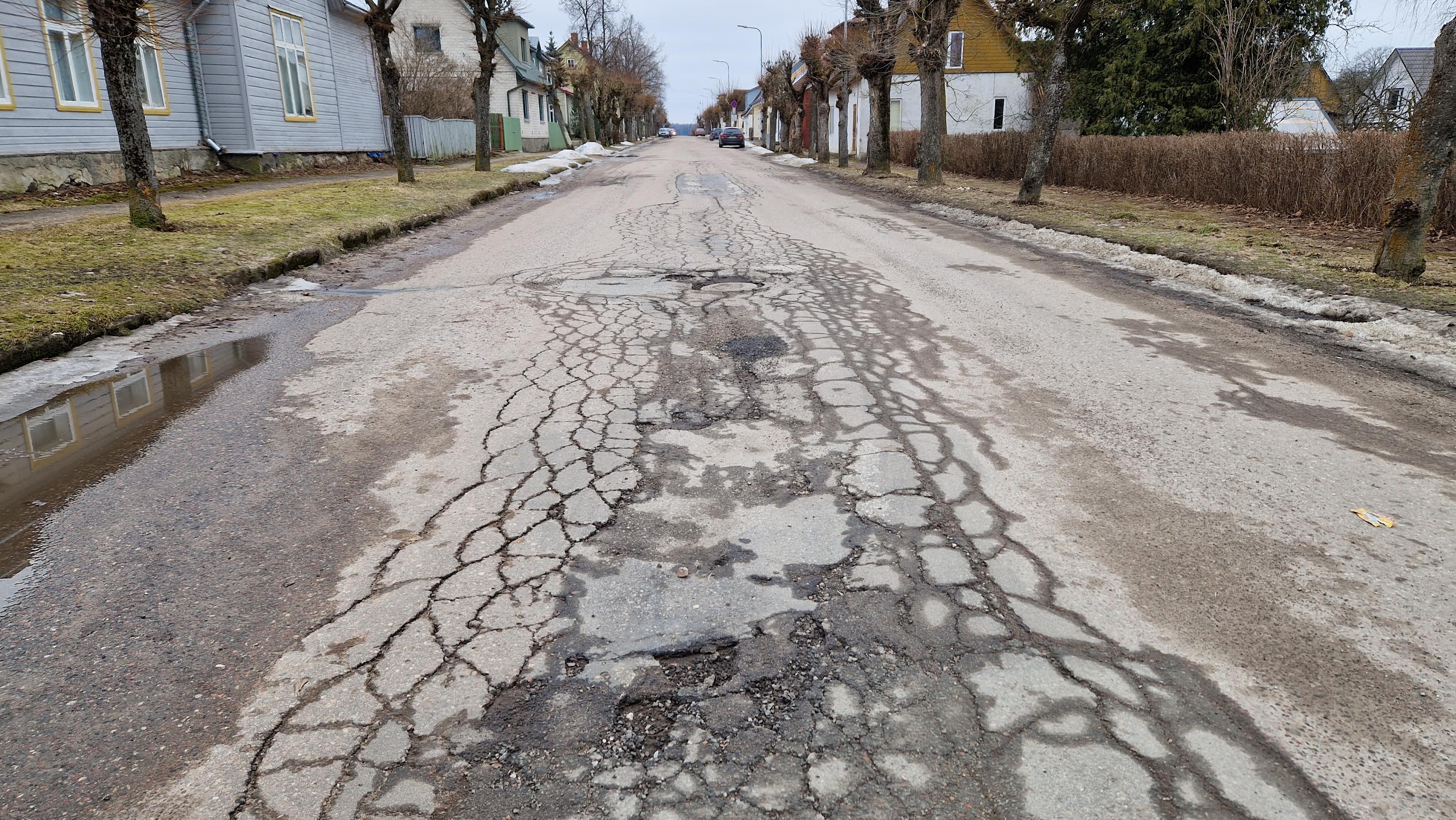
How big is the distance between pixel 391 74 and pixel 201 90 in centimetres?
417

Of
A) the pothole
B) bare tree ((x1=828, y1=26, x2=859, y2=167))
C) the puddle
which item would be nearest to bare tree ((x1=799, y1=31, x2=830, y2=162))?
bare tree ((x1=828, y1=26, x2=859, y2=167))

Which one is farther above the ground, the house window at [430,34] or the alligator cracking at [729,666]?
the house window at [430,34]

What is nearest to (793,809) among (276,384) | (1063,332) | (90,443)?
(90,443)

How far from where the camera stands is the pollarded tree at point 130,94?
8.27 meters

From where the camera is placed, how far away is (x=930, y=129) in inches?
727

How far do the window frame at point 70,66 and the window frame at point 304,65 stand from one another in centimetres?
515

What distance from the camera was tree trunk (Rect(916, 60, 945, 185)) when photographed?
18.4 meters

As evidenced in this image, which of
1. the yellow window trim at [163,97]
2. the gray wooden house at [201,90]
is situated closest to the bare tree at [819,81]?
the gray wooden house at [201,90]

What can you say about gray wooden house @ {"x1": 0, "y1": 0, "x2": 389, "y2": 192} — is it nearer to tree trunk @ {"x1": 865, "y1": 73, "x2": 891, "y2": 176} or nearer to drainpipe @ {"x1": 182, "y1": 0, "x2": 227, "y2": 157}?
drainpipe @ {"x1": 182, "y1": 0, "x2": 227, "y2": 157}

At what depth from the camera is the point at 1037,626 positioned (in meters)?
2.46

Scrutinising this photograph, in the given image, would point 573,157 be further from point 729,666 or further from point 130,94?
point 729,666

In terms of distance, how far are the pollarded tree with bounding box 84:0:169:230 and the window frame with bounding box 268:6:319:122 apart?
10616 mm

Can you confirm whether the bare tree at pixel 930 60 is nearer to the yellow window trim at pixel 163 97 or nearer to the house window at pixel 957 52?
the yellow window trim at pixel 163 97

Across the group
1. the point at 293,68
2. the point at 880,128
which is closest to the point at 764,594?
the point at 293,68
